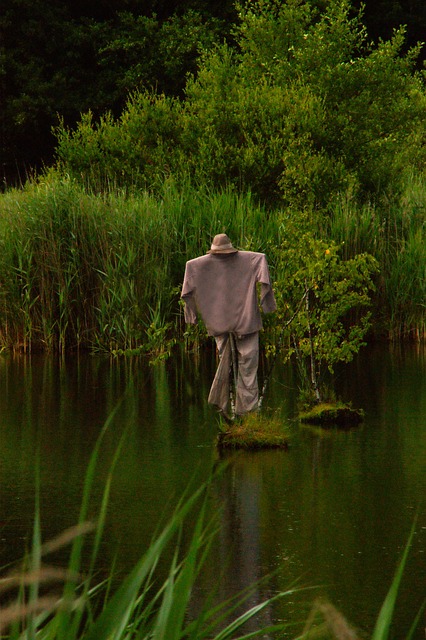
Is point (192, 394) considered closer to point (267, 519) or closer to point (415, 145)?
point (267, 519)

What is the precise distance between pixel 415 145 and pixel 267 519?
79.8 feet

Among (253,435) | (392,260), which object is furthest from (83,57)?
(253,435)

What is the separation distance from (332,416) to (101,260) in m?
7.17

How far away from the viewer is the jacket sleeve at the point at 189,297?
410 inches

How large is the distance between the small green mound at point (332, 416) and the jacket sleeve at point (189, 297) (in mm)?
1739

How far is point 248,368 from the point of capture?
34.2ft

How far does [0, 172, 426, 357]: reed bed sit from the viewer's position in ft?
59.5

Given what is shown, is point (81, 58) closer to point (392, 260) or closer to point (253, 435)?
point (392, 260)

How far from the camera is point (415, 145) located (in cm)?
3098

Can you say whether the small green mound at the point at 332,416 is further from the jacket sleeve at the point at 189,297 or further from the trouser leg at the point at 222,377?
the jacket sleeve at the point at 189,297

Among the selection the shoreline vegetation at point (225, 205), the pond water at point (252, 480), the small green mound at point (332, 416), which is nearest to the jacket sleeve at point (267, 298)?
the pond water at point (252, 480)

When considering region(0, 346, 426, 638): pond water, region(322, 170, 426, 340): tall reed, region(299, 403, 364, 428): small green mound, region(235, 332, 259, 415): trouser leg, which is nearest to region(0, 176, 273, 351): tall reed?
region(322, 170, 426, 340): tall reed

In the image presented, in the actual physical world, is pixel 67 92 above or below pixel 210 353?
above

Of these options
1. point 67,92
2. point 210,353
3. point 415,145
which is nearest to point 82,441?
point 210,353
